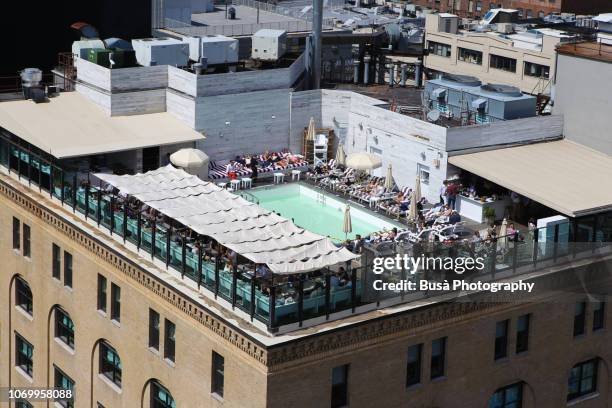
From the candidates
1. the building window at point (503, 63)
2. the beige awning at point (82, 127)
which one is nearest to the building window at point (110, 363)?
the beige awning at point (82, 127)

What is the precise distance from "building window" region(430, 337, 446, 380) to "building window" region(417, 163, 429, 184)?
1202cm

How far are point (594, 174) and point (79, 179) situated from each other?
23.2 metres

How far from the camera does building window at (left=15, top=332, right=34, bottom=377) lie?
216ft

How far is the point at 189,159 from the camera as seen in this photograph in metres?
61.6

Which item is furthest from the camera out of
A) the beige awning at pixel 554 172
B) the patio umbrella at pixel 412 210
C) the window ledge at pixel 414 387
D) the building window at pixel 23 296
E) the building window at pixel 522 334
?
the building window at pixel 23 296

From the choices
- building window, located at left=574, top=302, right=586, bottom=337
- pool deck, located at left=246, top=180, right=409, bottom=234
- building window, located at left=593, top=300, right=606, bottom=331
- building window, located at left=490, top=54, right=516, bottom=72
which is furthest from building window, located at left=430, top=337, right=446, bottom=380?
building window, located at left=490, top=54, right=516, bottom=72

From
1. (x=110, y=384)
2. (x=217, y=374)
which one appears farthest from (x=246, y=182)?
(x=217, y=374)

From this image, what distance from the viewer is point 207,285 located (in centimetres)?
5106

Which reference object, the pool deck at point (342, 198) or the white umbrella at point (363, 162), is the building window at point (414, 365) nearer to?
the pool deck at point (342, 198)

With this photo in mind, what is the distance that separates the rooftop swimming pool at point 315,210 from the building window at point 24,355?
13497mm

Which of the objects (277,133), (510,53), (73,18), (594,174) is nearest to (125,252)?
(277,133)

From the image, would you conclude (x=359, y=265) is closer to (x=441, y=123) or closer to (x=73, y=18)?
(x=441, y=123)

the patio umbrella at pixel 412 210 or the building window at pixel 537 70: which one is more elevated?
the building window at pixel 537 70

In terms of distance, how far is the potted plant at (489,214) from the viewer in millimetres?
59812
